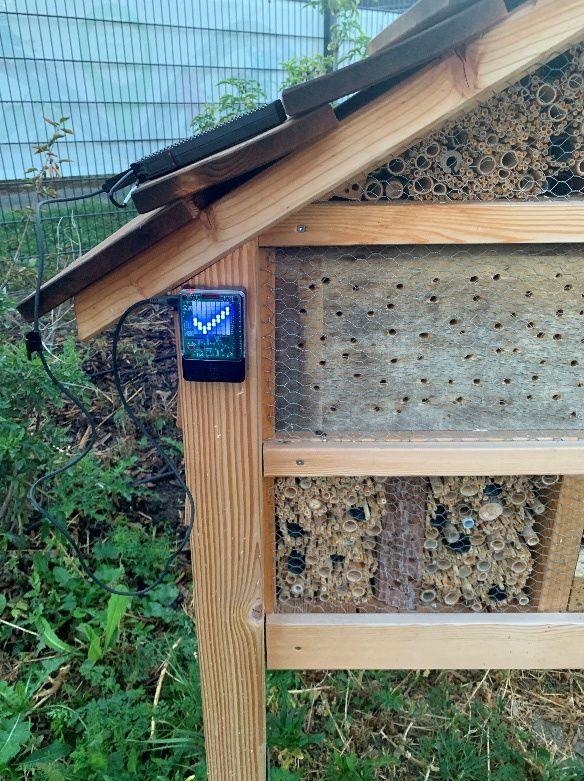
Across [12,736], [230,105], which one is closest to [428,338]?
[12,736]

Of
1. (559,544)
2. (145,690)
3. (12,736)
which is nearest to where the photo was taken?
(559,544)

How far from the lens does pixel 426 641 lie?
1466 mm

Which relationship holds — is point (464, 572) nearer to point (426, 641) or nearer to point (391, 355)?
point (426, 641)

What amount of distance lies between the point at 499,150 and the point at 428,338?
39 cm

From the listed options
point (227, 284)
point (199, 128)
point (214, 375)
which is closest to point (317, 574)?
point (214, 375)

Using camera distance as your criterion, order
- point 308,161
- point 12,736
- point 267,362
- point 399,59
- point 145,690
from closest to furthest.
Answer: point 399,59, point 308,161, point 267,362, point 12,736, point 145,690

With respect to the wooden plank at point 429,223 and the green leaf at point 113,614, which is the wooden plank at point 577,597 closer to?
the wooden plank at point 429,223

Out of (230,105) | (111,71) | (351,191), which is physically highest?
(111,71)

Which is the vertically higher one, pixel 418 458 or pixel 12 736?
pixel 418 458

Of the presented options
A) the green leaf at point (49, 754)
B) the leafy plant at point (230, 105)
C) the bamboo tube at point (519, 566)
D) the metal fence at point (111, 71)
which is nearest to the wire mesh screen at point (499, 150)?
the bamboo tube at point (519, 566)

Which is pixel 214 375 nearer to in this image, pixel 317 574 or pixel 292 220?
pixel 292 220

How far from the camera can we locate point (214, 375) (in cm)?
112

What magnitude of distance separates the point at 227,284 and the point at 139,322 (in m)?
2.84

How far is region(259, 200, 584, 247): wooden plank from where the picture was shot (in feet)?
3.68
